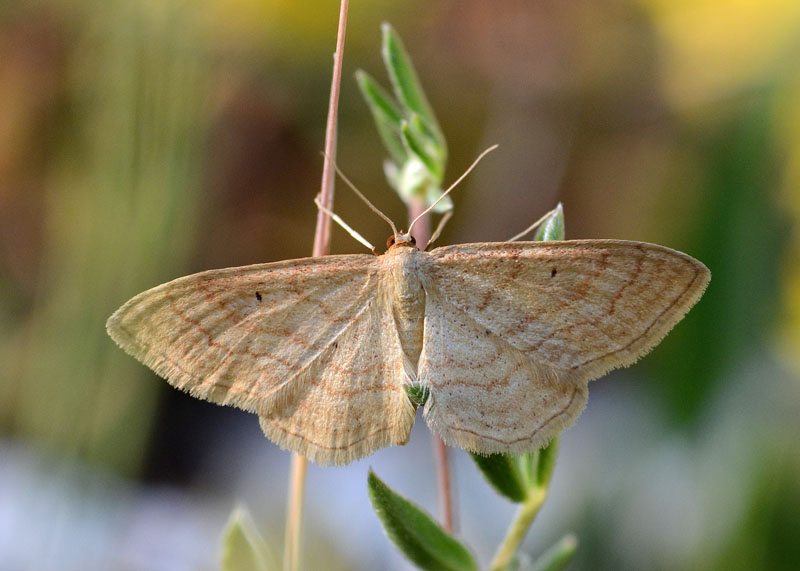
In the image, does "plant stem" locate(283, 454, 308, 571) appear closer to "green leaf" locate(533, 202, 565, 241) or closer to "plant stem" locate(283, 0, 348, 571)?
"plant stem" locate(283, 0, 348, 571)

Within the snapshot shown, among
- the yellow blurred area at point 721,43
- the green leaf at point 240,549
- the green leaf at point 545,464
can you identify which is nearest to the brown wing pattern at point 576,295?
the green leaf at point 545,464

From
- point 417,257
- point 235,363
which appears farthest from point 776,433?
point 235,363

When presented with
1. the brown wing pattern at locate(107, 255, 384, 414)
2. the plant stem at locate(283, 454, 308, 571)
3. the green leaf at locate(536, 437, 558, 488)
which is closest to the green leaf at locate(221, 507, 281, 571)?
the plant stem at locate(283, 454, 308, 571)

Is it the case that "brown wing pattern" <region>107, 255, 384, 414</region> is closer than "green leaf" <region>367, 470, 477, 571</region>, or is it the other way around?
"green leaf" <region>367, 470, 477, 571</region>

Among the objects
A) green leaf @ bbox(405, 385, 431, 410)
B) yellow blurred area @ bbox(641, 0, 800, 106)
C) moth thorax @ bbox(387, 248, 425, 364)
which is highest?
yellow blurred area @ bbox(641, 0, 800, 106)

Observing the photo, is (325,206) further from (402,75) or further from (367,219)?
(367,219)

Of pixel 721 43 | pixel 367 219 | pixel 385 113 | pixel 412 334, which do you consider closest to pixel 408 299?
pixel 412 334
